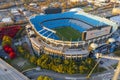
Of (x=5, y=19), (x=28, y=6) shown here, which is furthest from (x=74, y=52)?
(x=28, y=6)

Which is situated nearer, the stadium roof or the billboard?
the stadium roof

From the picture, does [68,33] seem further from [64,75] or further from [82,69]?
[64,75]

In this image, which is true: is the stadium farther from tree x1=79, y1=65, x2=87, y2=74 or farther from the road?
the road

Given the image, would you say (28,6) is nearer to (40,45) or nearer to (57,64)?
(40,45)

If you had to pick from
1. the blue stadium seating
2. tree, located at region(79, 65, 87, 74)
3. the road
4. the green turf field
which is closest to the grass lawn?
the road

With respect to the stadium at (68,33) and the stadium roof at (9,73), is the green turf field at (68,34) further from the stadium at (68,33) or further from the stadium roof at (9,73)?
the stadium roof at (9,73)

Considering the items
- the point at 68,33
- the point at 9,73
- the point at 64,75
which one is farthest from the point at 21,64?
the point at 68,33

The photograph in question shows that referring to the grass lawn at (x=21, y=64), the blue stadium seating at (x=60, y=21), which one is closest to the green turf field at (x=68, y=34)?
the blue stadium seating at (x=60, y=21)
